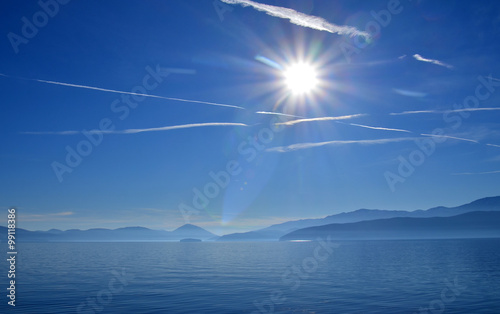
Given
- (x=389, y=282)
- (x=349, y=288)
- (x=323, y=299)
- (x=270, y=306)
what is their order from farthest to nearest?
(x=389, y=282)
(x=349, y=288)
(x=323, y=299)
(x=270, y=306)

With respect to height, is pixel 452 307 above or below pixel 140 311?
below

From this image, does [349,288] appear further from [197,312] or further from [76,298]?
[76,298]

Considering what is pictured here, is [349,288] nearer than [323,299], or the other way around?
[323,299]

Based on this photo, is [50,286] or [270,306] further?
[50,286]

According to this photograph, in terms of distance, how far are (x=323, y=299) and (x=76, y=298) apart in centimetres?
3223

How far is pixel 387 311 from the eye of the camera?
3794 centimetres

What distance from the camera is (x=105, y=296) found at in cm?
4794

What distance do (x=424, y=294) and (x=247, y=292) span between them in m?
24.5

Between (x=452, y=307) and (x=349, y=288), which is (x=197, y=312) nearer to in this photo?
(x=349, y=288)

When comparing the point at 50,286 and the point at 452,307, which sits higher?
the point at 50,286

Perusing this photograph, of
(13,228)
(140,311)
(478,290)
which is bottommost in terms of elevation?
(478,290)

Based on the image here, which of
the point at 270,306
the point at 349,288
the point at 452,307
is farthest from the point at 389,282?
the point at 270,306

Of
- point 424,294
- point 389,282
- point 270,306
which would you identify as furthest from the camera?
point 389,282

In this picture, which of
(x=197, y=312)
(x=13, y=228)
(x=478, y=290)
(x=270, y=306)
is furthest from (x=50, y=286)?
(x=478, y=290)
